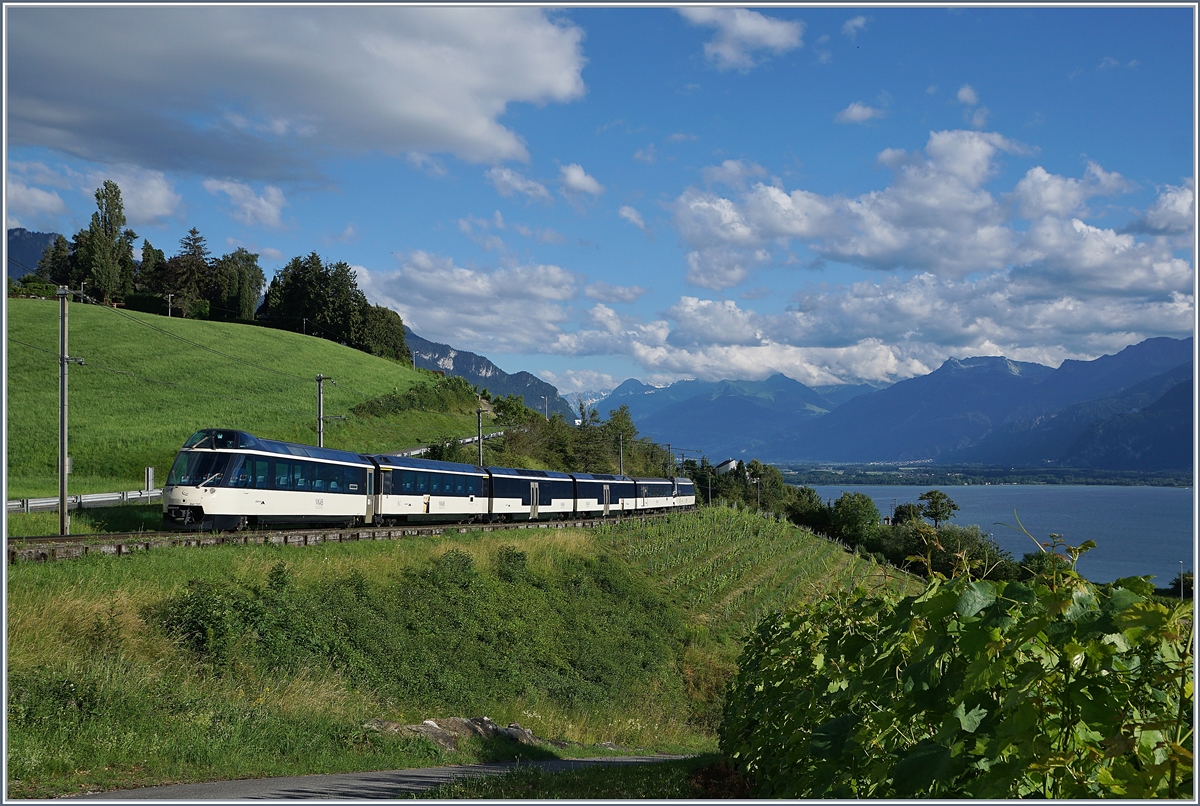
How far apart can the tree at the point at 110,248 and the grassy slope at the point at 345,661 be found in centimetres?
8477

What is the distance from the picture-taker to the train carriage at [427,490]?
91.0ft

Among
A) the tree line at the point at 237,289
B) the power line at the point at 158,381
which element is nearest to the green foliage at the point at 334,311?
the tree line at the point at 237,289

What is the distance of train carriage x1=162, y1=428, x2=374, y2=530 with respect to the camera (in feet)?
67.4

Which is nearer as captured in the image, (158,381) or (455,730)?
(455,730)

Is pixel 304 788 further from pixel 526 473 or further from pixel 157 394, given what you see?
pixel 157 394

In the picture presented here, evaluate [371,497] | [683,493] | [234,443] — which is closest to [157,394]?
[371,497]

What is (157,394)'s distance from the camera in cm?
5666

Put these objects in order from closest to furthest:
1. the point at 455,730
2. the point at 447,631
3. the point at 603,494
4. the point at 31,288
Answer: the point at 455,730, the point at 447,631, the point at 603,494, the point at 31,288

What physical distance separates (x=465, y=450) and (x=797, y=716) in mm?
52498

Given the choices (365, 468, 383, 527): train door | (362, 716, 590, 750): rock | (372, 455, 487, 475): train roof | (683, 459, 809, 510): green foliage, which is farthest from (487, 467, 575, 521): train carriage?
(683, 459, 809, 510): green foliage

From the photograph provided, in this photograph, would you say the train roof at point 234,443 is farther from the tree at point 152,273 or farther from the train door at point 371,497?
the tree at point 152,273

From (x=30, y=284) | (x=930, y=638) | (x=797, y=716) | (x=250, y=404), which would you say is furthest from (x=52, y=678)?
(x=30, y=284)

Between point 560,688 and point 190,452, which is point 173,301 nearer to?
point 190,452

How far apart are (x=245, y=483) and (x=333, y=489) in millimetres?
3945
